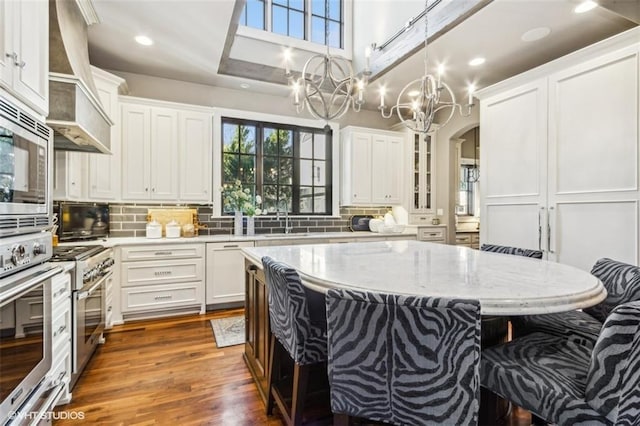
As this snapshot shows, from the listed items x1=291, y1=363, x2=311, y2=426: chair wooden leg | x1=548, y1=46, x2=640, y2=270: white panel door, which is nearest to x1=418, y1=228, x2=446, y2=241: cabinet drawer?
x1=548, y1=46, x2=640, y2=270: white panel door

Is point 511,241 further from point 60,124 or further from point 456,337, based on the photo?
point 60,124

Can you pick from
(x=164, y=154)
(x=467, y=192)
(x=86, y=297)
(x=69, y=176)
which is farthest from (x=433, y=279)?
(x=467, y=192)

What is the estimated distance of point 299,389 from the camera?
147cm

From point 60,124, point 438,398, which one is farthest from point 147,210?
point 438,398

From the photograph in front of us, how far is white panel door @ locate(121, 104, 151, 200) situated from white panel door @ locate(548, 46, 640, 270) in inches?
169

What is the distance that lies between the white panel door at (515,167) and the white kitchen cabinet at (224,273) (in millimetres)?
2921

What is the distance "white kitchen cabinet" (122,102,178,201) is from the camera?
360 cm

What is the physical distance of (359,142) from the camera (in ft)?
15.9

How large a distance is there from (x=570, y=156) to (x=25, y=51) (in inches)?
156

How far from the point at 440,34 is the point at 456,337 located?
3015 mm

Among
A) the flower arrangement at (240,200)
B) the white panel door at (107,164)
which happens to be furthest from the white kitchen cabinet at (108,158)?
the flower arrangement at (240,200)

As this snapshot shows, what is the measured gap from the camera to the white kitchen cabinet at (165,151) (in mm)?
3613

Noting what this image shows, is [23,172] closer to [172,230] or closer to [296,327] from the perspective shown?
[296,327]

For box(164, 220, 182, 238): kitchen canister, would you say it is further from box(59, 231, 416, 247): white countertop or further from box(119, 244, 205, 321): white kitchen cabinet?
box(119, 244, 205, 321): white kitchen cabinet
